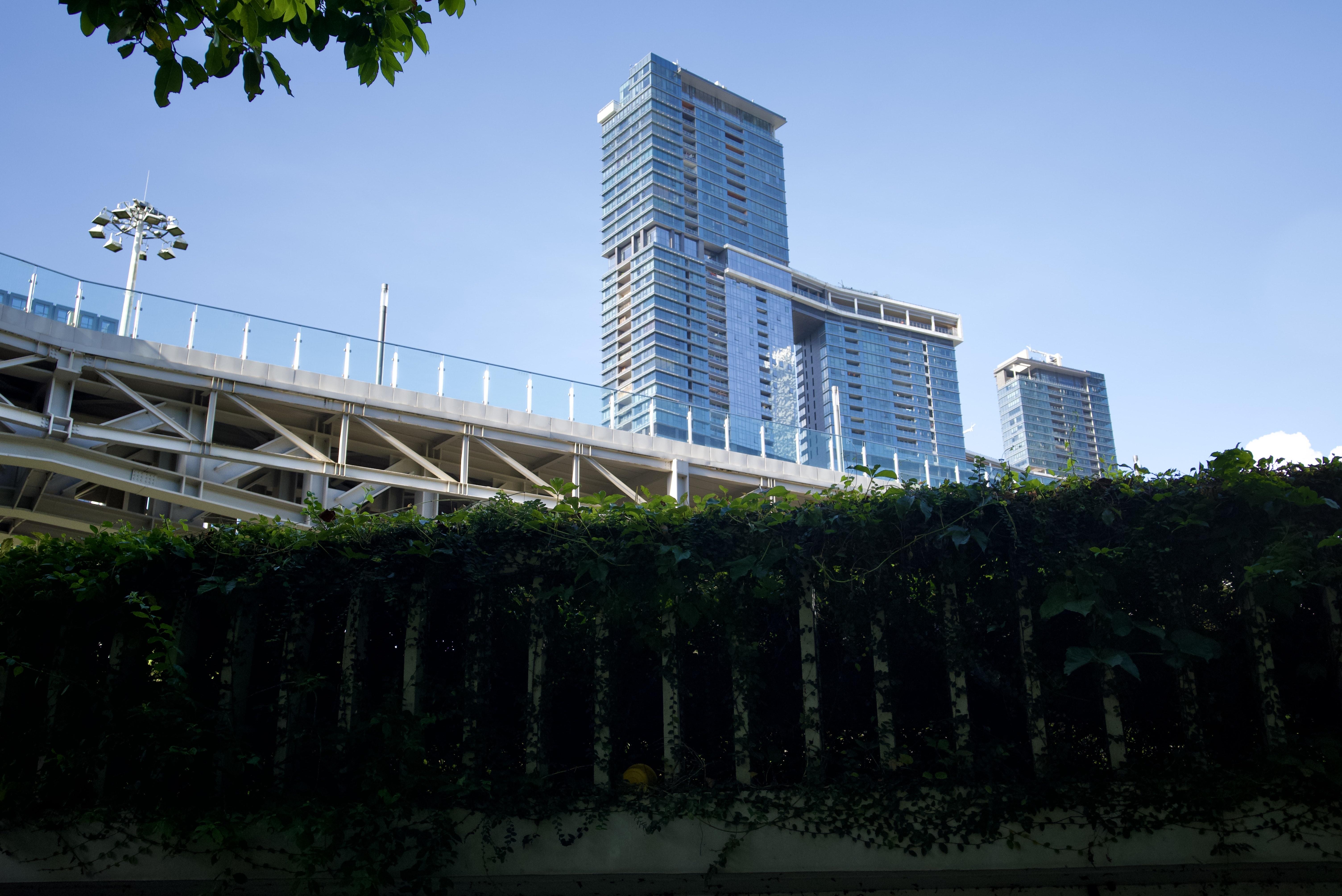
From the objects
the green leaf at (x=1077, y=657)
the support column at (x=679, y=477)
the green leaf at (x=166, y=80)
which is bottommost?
the green leaf at (x=1077, y=657)

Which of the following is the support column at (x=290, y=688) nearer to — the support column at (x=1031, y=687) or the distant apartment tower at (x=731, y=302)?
the support column at (x=1031, y=687)

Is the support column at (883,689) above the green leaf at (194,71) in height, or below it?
below

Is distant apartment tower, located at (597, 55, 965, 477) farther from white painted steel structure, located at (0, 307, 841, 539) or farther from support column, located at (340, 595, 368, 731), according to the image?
support column, located at (340, 595, 368, 731)

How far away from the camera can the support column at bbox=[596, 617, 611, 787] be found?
17.9 feet

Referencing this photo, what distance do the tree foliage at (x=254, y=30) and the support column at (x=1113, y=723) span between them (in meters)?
4.68

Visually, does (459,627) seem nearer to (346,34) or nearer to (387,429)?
(346,34)

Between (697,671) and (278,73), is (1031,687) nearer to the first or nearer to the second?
(697,671)

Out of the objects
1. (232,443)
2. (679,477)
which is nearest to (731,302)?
(679,477)

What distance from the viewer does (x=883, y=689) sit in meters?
5.34

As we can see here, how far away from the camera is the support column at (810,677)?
5.31 metres

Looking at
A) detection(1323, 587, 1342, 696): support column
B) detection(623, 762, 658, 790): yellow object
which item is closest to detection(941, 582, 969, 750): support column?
detection(623, 762, 658, 790): yellow object

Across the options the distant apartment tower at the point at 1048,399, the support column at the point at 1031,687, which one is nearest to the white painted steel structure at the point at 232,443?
the support column at the point at 1031,687

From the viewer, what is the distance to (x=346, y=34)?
12.9 feet

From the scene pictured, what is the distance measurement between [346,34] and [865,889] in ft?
15.7
